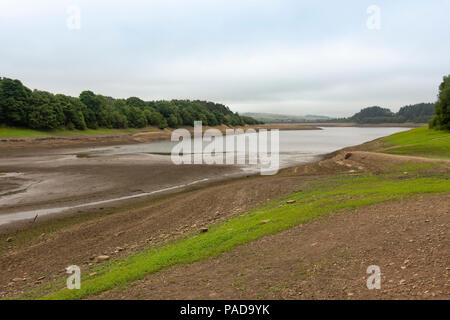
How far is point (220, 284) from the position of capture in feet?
21.2

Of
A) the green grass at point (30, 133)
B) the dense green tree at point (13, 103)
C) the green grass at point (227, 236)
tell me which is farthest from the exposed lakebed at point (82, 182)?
the dense green tree at point (13, 103)

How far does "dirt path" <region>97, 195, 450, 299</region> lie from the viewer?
5660 millimetres

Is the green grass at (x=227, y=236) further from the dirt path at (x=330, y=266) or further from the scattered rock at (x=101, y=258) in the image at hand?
the scattered rock at (x=101, y=258)

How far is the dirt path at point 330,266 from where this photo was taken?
18.6 feet

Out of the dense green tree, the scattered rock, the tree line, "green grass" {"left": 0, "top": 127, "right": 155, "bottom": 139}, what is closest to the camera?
the scattered rock

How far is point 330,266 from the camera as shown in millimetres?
6742

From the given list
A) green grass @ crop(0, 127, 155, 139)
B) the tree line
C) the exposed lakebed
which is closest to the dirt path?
the exposed lakebed

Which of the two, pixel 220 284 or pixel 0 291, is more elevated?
pixel 220 284

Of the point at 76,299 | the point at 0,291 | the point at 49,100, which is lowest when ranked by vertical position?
the point at 0,291

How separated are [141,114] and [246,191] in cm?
9907

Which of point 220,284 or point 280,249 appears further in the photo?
point 280,249

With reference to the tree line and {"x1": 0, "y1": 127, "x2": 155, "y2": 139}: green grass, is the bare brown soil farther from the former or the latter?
the tree line
